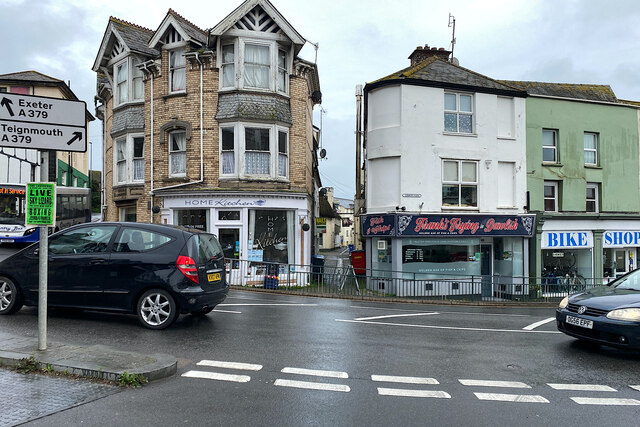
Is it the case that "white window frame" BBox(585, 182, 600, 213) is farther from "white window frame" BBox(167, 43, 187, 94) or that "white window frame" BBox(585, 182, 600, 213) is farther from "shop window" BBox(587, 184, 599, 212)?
"white window frame" BBox(167, 43, 187, 94)

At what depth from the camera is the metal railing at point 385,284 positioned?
16.9 meters

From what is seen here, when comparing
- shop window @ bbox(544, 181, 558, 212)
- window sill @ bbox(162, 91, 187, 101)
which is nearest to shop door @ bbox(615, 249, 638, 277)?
shop window @ bbox(544, 181, 558, 212)

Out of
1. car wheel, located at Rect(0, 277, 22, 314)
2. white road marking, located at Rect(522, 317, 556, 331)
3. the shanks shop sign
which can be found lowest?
→ white road marking, located at Rect(522, 317, 556, 331)

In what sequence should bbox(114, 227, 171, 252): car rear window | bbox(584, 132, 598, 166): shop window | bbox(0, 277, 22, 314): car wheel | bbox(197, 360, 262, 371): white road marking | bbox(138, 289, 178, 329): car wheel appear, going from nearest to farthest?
1. bbox(197, 360, 262, 371): white road marking
2. bbox(138, 289, 178, 329): car wheel
3. bbox(114, 227, 171, 252): car rear window
4. bbox(0, 277, 22, 314): car wheel
5. bbox(584, 132, 598, 166): shop window

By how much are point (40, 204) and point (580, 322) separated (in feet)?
25.7

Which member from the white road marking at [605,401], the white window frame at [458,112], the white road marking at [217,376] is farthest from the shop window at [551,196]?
the white road marking at [217,376]

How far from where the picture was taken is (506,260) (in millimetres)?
20688

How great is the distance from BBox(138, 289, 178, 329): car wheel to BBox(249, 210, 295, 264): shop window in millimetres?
10620

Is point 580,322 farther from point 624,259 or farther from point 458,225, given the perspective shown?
Answer: point 624,259

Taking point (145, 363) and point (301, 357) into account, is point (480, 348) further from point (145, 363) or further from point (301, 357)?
point (145, 363)

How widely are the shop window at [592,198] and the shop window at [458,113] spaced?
7.25m

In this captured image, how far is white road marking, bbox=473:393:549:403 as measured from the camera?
528 cm

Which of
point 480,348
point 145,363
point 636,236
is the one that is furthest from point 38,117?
point 636,236

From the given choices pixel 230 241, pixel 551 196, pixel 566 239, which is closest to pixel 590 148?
pixel 551 196
